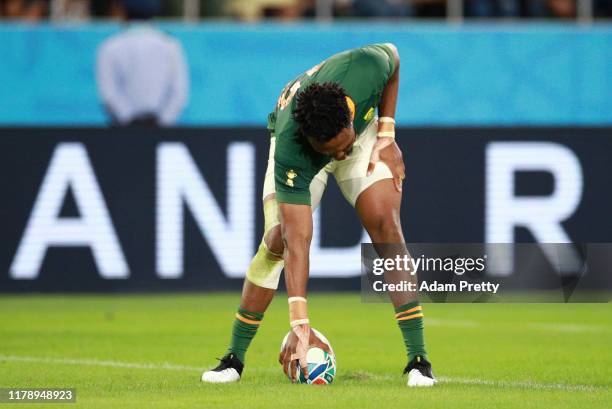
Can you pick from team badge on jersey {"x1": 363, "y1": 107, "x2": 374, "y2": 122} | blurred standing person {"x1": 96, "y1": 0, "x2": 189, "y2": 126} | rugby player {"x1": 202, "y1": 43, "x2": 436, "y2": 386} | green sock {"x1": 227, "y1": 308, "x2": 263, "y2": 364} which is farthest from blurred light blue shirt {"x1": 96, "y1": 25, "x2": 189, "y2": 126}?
team badge on jersey {"x1": 363, "y1": 107, "x2": 374, "y2": 122}

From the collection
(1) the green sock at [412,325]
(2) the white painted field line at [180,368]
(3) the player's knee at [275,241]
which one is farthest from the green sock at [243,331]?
(1) the green sock at [412,325]

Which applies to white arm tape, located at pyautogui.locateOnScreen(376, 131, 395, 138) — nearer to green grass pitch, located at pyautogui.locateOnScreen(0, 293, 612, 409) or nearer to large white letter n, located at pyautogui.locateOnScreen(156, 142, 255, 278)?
green grass pitch, located at pyautogui.locateOnScreen(0, 293, 612, 409)

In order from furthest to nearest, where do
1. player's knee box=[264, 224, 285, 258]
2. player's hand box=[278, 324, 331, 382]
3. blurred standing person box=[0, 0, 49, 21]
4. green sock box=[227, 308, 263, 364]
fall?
blurred standing person box=[0, 0, 49, 21] → green sock box=[227, 308, 263, 364] → player's knee box=[264, 224, 285, 258] → player's hand box=[278, 324, 331, 382]

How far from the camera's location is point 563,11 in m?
20.7

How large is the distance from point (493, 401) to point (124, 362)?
3284mm

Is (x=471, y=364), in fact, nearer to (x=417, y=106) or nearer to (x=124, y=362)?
(x=124, y=362)

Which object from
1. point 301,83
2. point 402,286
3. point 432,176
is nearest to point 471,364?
point 402,286

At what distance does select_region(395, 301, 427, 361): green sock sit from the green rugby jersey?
3.08 feet

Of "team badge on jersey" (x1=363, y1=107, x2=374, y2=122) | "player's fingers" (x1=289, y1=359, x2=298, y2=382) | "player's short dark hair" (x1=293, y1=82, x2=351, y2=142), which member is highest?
"player's short dark hair" (x1=293, y1=82, x2=351, y2=142)

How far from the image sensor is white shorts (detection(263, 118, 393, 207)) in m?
8.67

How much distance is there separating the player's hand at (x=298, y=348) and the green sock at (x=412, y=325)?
1.54 ft

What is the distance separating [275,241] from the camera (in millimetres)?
8781

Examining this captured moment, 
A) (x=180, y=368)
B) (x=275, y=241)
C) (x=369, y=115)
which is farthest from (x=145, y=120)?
(x=369, y=115)

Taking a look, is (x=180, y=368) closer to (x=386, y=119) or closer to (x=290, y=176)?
(x=290, y=176)
